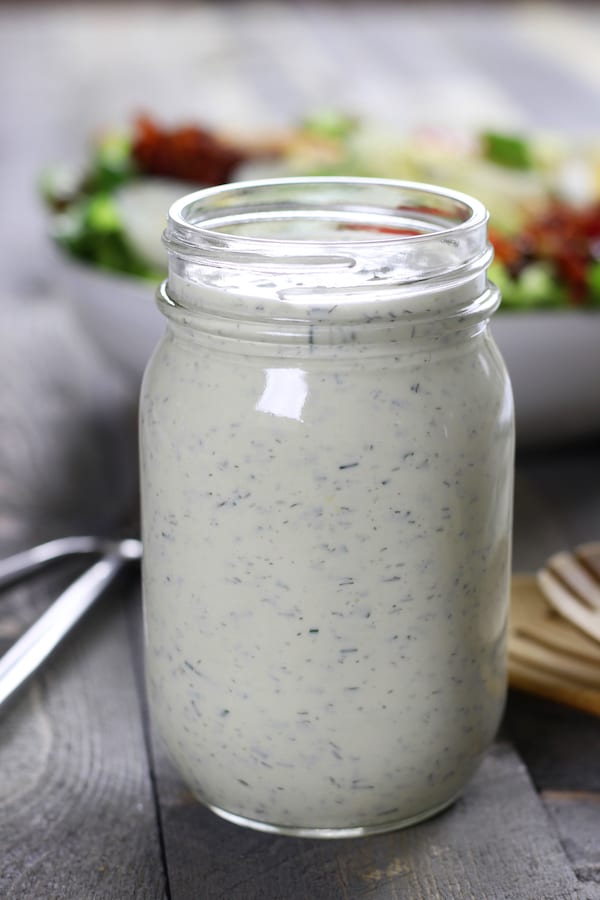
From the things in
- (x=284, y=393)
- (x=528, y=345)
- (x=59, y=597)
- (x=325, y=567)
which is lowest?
(x=59, y=597)

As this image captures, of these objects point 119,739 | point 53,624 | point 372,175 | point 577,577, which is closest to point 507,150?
point 372,175

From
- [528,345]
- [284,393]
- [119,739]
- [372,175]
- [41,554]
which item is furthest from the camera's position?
[372,175]

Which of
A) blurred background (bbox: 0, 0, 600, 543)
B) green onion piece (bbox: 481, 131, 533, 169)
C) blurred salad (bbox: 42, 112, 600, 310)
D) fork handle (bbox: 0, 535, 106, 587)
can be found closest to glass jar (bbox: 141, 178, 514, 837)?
fork handle (bbox: 0, 535, 106, 587)

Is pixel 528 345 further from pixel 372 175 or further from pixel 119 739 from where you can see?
pixel 119 739

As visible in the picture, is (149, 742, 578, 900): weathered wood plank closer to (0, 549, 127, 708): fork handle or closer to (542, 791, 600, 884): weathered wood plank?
(542, 791, 600, 884): weathered wood plank

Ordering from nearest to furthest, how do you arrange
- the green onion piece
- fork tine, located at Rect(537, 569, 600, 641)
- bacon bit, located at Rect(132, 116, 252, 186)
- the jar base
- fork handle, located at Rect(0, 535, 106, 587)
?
the jar base → fork tine, located at Rect(537, 569, 600, 641) → fork handle, located at Rect(0, 535, 106, 587) → bacon bit, located at Rect(132, 116, 252, 186) → the green onion piece

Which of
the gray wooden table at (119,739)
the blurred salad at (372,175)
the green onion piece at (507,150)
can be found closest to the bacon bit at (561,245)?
the blurred salad at (372,175)

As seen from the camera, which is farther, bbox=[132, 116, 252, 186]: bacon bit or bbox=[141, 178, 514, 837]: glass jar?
bbox=[132, 116, 252, 186]: bacon bit
